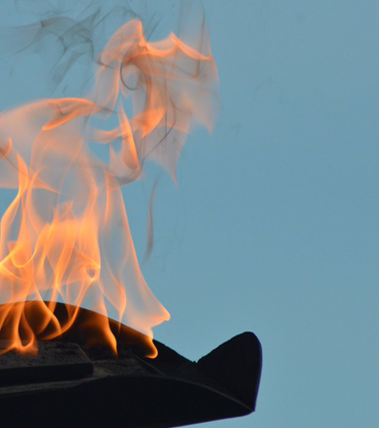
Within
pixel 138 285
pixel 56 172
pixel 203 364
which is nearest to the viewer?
pixel 203 364

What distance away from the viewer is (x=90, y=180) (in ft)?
11.4

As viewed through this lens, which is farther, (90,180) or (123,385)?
(90,180)

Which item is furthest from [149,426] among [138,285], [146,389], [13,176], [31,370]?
[13,176]

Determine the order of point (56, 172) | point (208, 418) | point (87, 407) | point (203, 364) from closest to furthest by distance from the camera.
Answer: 1. point (87, 407)
2. point (208, 418)
3. point (203, 364)
4. point (56, 172)

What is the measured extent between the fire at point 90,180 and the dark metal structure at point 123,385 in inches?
4.0

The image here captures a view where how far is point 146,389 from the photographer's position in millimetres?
2391

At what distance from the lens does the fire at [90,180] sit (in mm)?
3199

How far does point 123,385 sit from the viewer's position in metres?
2.35

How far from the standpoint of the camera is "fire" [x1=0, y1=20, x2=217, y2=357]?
10.5 feet

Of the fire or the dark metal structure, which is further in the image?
the fire

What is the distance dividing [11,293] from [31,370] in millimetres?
597

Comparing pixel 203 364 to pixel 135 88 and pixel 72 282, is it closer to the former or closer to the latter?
pixel 72 282

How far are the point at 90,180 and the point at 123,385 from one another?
1.35m

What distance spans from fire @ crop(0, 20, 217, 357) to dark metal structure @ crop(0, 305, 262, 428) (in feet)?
0.33
